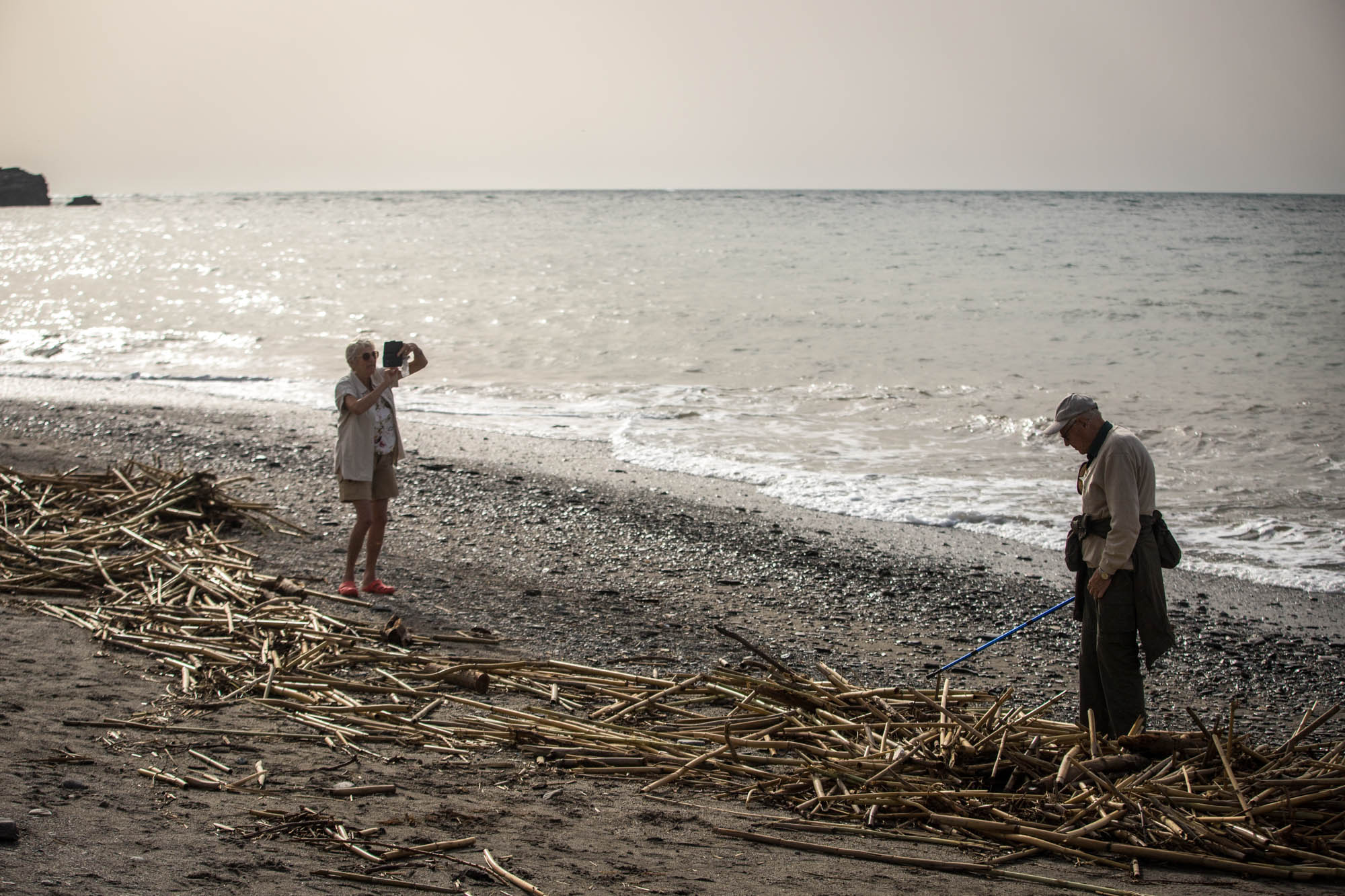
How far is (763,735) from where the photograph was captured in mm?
4484

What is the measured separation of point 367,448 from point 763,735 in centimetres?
373

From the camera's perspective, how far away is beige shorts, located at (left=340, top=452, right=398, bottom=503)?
690 cm

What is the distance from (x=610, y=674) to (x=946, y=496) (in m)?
6.27

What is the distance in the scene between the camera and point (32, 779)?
3656 millimetres

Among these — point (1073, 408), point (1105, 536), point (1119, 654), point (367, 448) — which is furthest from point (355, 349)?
point (1119, 654)

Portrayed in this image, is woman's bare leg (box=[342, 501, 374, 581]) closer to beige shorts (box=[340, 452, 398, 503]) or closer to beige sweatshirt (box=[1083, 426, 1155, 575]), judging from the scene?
beige shorts (box=[340, 452, 398, 503])

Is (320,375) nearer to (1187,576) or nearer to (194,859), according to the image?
(1187,576)

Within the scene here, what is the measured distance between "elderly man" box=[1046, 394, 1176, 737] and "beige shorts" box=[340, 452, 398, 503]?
4.48 metres

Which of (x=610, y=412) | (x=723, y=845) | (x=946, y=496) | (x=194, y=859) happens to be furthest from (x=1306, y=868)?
(x=610, y=412)

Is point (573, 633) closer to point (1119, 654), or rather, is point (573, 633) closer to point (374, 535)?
point (374, 535)

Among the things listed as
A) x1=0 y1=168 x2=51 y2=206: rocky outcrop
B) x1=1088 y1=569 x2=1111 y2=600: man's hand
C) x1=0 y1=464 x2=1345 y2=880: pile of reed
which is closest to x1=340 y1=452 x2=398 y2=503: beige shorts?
x1=0 y1=464 x2=1345 y2=880: pile of reed

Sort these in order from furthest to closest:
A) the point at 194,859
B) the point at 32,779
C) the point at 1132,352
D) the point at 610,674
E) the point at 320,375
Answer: the point at 1132,352, the point at 320,375, the point at 610,674, the point at 32,779, the point at 194,859

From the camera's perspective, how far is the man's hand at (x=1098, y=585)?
15.3 feet

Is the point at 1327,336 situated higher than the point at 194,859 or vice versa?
the point at 1327,336
